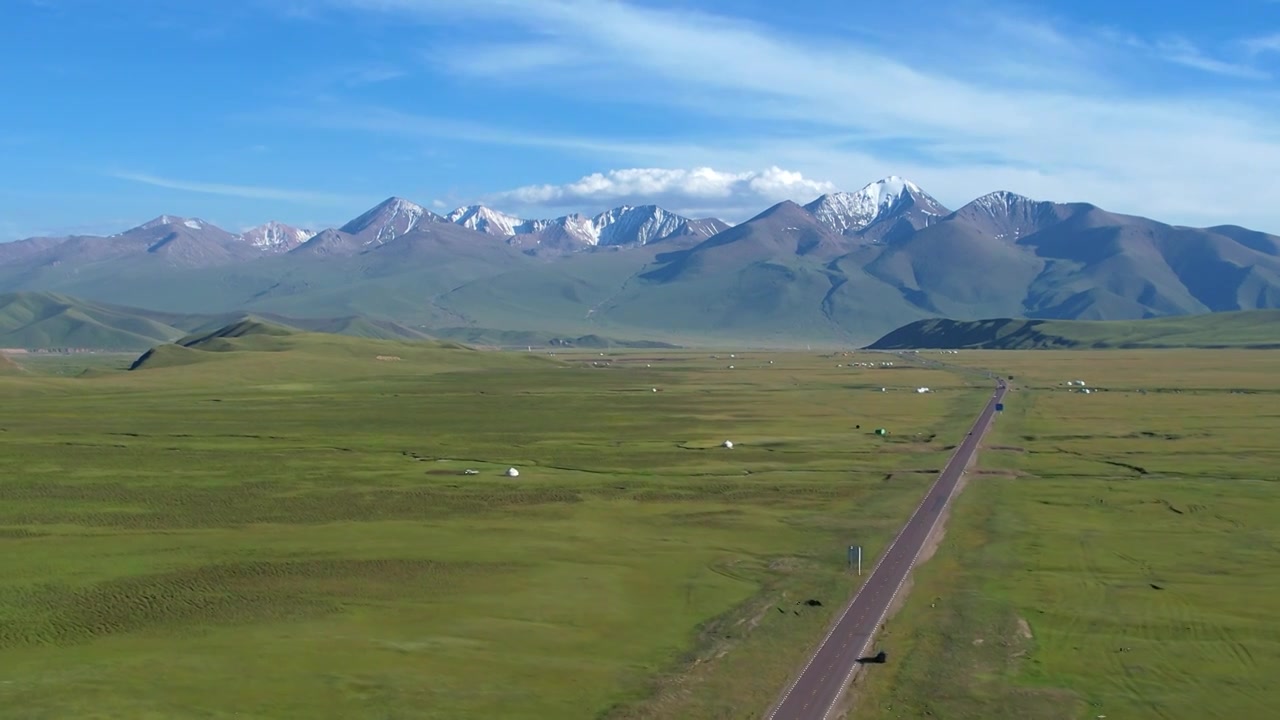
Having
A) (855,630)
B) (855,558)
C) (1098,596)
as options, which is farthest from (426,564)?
(1098,596)

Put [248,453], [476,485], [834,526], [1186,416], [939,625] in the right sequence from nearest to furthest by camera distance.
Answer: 1. [939,625]
2. [834,526]
3. [476,485]
4. [248,453]
5. [1186,416]

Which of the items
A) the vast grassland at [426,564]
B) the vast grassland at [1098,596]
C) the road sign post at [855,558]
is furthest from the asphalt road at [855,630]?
the vast grassland at [426,564]

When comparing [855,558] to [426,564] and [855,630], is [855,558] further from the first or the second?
[426,564]

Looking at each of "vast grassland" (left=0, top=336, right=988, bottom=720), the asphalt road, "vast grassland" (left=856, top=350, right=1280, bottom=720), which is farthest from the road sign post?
"vast grassland" (left=856, top=350, right=1280, bottom=720)

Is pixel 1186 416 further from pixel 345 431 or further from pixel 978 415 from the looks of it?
pixel 345 431

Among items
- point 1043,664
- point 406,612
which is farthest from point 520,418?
point 1043,664

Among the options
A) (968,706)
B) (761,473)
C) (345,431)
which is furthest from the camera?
(345,431)
